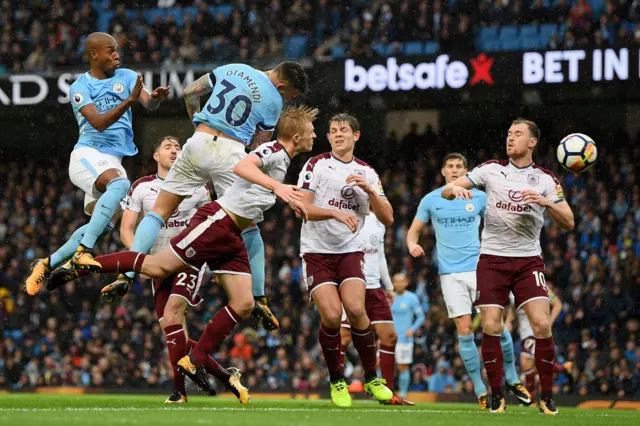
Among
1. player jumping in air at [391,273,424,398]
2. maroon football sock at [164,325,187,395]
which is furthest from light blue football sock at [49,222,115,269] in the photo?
player jumping in air at [391,273,424,398]

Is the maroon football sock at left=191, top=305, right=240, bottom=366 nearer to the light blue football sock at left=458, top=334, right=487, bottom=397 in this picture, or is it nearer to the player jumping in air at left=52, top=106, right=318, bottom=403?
the player jumping in air at left=52, top=106, right=318, bottom=403

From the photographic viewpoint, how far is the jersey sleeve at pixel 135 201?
10797 millimetres

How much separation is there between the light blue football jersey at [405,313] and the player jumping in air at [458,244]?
11.6ft

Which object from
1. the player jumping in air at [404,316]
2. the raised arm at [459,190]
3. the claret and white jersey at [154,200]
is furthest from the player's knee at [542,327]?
the player jumping in air at [404,316]

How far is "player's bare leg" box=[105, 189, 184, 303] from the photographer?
8.98m

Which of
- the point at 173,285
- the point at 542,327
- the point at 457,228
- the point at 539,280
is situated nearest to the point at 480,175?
the point at 539,280

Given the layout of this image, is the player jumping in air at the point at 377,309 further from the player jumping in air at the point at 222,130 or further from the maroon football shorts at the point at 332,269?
the player jumping in air at the point at 222,130

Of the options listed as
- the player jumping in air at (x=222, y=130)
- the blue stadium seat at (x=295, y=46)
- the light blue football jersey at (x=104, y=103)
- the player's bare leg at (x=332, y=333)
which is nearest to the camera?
the player jumping in air at (x=222, y=130)

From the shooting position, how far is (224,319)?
901 centimetres

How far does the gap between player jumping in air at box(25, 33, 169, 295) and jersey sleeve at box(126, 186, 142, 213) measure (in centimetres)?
56

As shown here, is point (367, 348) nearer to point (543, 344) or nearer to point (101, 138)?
point (543, 344)

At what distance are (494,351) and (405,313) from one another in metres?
5.79

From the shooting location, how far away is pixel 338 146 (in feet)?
32.6

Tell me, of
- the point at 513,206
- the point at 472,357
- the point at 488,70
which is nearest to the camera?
the point at 513,206
